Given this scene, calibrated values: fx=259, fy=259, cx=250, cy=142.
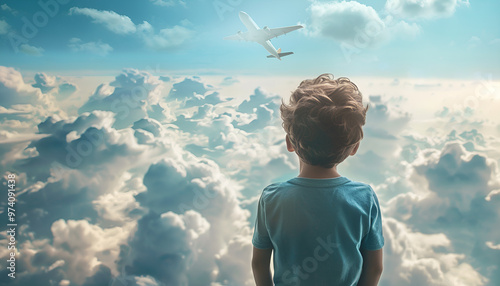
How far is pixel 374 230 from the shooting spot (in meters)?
1.01

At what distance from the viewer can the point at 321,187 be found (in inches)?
36.9

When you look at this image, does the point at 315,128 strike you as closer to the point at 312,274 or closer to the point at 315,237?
the point at 315,237

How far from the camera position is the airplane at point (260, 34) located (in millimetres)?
11271

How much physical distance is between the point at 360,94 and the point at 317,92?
230 mm

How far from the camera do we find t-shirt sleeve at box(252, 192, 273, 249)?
3.35ft

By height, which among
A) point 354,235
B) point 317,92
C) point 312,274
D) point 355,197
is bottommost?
point 312,274

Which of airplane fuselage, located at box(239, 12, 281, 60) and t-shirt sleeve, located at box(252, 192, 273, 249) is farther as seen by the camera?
airplane fuselage, located at box(239, 12, 281, 60)

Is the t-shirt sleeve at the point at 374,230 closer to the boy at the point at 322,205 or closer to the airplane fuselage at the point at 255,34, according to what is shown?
the boy at the point at 322,205

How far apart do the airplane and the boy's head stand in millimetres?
10969

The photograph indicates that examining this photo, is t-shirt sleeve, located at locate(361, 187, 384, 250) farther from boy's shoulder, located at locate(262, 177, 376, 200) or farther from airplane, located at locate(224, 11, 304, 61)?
airplane, located at locate(224, 11, 304, 61)

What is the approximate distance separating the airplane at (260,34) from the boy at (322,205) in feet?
36.2

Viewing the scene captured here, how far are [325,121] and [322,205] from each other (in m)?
0.30

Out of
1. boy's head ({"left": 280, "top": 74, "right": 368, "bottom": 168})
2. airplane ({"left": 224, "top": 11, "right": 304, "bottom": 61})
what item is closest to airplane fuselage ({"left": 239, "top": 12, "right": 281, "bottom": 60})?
airplane ({"left": 224, "top": 11, "right": 304, "bottom": 61})

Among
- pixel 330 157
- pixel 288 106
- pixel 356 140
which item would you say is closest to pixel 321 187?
pixel 330 157
